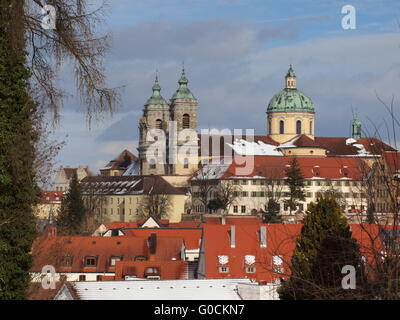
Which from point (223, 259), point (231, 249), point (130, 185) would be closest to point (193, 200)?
point (130, 185)

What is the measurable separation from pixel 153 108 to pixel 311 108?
80.8 feet

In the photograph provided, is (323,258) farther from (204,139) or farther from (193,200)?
(204,139)

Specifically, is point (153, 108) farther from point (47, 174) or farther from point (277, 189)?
point (47, 174)

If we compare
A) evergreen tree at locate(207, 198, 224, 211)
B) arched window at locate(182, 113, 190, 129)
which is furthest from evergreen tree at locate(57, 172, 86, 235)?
arched window at locate(182, 113, 190, 129)

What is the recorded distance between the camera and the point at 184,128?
148750 mm

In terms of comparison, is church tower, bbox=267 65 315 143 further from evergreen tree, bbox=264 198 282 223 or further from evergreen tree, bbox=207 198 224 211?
evergreen tree, bbox=264 198 282 223

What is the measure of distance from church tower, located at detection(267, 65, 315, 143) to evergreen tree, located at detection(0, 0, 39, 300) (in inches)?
5808

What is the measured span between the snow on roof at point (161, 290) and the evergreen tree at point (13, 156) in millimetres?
14718

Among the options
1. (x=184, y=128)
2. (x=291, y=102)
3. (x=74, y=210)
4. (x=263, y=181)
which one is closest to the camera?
(x=74, y=210)

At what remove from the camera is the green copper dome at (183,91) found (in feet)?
490

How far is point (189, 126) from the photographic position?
489 feet

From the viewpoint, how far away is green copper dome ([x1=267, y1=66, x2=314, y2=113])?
160m

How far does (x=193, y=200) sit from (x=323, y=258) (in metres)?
114
